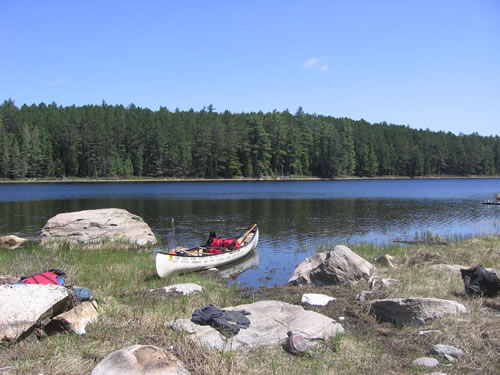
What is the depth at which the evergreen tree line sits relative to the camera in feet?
355

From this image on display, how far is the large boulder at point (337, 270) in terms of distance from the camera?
1190cm

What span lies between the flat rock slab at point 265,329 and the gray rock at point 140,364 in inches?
→ 39.7

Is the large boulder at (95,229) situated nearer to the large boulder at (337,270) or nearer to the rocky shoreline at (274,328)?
the rocky shoreline at (274,328)

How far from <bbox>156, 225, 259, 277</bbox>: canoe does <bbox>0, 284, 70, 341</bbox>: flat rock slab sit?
6.90m

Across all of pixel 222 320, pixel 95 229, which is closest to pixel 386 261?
pixel 222 320

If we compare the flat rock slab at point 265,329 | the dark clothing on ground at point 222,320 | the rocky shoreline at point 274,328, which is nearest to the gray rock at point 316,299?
the rocky shoreline at point 274,328

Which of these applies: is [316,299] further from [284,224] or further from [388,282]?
[284,224]

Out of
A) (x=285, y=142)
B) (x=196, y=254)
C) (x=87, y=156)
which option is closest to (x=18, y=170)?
(x=87, y=156)

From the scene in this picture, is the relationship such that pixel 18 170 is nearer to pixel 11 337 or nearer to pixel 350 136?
pixel 350 136

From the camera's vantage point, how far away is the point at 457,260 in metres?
14.5

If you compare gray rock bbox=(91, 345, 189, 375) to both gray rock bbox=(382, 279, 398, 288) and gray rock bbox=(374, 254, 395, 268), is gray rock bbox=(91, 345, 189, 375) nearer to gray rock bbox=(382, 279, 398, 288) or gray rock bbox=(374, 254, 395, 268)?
gray rock bbox=(382, 279, 398, 288)

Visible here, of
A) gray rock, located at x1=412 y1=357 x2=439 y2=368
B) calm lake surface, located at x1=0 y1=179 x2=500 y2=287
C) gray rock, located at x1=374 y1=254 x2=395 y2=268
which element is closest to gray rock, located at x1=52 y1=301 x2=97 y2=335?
gray rock, located at x1=412 y1=357 x2=439 y2=368

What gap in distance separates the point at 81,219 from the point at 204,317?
16261 millimetres

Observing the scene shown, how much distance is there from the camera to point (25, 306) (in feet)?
20.8
